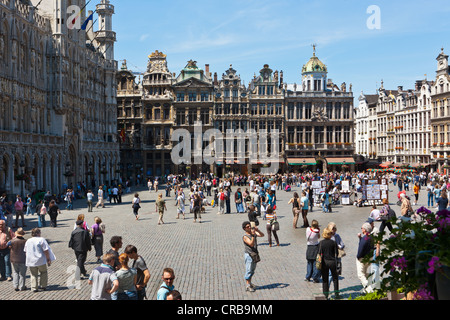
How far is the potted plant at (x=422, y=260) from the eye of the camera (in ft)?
14.7

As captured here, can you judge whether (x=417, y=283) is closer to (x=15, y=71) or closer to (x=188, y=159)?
(x=15, y=71)

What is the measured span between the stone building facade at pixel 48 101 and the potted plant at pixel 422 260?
3177cm

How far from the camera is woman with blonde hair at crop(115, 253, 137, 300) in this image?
790 centimetres

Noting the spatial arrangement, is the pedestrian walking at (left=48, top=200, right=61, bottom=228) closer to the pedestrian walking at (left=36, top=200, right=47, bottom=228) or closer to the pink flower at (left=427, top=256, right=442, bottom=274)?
the pedestrian walking at (left=36, top=200, right=47, bottom=228)

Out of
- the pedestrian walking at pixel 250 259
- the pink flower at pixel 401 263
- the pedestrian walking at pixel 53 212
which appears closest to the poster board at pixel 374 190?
the pedestrian walking at pixel 53 212

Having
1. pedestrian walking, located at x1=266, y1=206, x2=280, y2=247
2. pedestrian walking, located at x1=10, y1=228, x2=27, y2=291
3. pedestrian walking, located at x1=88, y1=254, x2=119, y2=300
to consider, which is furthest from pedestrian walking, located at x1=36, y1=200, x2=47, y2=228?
pedestrian walking, located at x1=88, y1=254, x2=119, y2=300

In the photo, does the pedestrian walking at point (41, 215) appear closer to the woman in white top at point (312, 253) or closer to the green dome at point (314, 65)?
the woman in white top at point (312, 253)

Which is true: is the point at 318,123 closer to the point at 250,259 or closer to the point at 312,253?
the point at 312,253

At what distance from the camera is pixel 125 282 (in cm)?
791

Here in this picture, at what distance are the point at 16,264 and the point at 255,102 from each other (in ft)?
198

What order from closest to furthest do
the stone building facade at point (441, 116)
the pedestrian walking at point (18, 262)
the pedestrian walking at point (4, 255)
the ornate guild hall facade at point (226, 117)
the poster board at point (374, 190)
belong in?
the pedestrian walking at point (18, 262), the pedestrian walking at point (4, 255), the poster board at point (374, 190), the stone building facade at point (441, 116), the ornate guild hall facade at point (226, 117)

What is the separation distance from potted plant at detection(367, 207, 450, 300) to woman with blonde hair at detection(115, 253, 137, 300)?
4247mm
